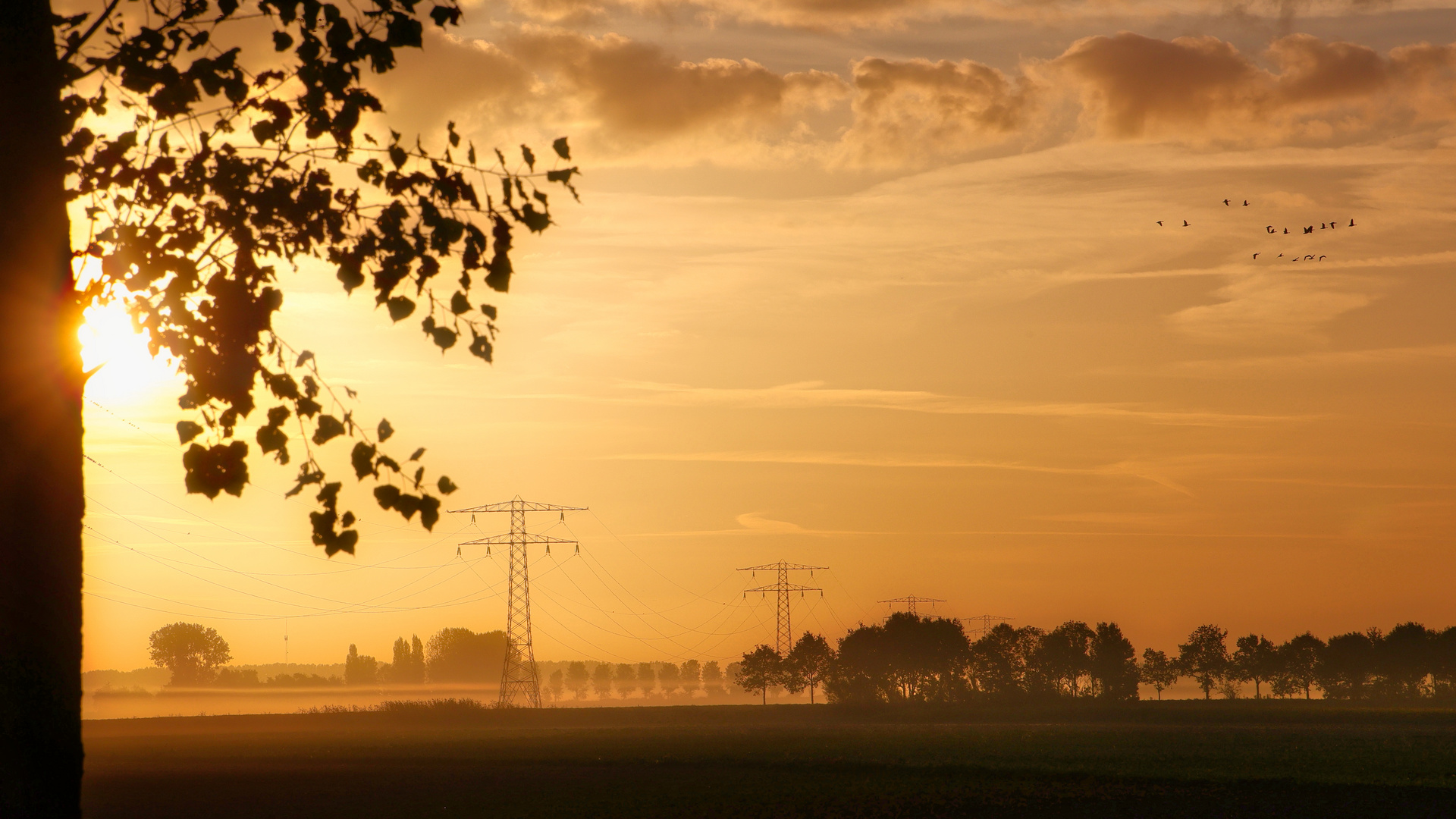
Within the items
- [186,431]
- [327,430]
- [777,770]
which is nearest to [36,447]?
[186,431]

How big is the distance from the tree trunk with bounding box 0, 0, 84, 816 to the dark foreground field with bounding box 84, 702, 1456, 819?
3671cm

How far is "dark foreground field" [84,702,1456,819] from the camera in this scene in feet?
159

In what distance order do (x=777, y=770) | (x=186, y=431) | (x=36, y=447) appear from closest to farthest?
(x=36, y=447)
(x=186, y=431)
(x=777, y=770)

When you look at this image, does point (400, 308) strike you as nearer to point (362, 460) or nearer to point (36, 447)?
point (362, 460)

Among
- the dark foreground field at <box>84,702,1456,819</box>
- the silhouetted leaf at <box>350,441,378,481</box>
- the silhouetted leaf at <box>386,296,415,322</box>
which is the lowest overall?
the dark foreground field at <box>84,702,1456,819</box>

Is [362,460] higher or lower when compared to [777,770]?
higher

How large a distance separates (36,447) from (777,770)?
202ft

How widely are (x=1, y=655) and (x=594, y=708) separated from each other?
185616 mm

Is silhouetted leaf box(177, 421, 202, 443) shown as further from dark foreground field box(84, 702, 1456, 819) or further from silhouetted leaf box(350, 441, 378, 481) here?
dark foreground field box(84, 702, 1456, 819)

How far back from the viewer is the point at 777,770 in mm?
67375

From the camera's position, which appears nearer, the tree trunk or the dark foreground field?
the tree trunk

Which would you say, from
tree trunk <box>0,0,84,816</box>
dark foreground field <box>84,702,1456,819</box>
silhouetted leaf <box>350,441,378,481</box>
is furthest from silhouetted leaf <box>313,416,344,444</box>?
dark foreground field <box>84,702,1456,819</box>

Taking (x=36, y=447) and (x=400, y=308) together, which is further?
(x=400, y=308)

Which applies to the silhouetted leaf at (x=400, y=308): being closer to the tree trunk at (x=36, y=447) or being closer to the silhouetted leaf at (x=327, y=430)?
the silhouetted leaf at (x=327, y=430)
